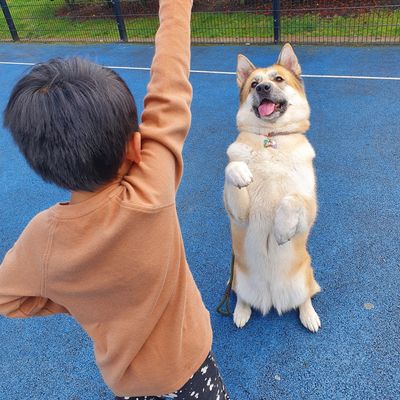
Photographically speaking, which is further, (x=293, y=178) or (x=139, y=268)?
(x=293, y=178)

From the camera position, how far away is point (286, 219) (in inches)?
72.2

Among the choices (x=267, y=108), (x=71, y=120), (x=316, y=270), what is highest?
(x=71, y=120)

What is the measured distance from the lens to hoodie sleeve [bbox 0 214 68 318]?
95cm

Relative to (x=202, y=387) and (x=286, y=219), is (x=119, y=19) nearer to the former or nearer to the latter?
(x=286, y=219)

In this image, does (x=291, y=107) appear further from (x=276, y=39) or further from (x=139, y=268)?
(x=276, y=39)

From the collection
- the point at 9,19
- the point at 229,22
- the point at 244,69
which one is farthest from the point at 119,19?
the point at 244,69

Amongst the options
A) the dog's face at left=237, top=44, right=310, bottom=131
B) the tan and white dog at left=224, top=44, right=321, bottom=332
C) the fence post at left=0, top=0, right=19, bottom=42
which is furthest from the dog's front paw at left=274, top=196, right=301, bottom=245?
the fence post at left=0, top=0, right=19, bottom=42

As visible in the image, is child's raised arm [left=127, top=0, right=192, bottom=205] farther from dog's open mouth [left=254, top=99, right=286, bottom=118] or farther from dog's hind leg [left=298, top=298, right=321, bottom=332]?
dog's hind leg [left=298, top=298, right=321, bottom=332]

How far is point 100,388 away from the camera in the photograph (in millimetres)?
2174

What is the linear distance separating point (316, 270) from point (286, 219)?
41.1 inches

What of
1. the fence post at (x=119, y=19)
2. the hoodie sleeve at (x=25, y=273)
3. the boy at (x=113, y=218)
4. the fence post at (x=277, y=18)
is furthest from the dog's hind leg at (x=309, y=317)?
the fence post at (x=119, y=19)

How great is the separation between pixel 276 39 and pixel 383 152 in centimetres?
399

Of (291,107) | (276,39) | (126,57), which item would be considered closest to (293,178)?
(291,107)

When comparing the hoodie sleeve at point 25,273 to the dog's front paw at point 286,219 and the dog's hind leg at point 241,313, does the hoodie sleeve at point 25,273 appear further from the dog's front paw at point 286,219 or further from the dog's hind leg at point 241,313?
the dog's hind leg at point 241,313
